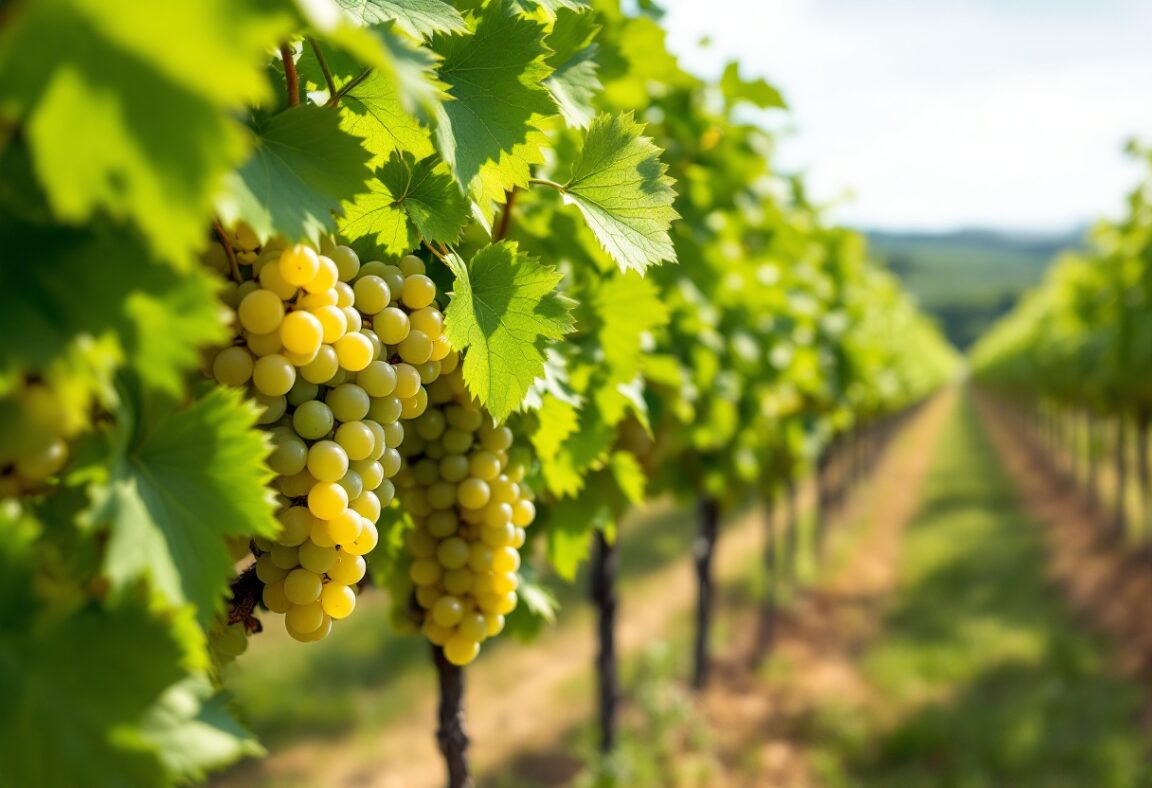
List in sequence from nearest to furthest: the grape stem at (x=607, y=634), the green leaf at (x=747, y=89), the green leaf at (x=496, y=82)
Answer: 1. the green leaf at (x=496, y=82)
2. the green leaf at (x=747, y=89)
3. the grape stem at (x=607, y=634)

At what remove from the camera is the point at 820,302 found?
8297 millimetres

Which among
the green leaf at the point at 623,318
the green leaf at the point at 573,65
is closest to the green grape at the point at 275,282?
the green leaf at the point at 573,65

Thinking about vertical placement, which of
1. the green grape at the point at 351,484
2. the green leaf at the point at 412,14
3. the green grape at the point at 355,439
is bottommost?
the green grape at the point at 351,484

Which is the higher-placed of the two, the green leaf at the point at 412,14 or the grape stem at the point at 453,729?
the green leaf at the point at 412,14

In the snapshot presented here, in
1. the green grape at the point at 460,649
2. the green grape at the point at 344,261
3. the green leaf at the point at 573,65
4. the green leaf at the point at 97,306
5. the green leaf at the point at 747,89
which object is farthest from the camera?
the green leaf at the point at 747,89

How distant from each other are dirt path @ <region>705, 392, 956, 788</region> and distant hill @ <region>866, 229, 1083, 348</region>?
99.0 metres

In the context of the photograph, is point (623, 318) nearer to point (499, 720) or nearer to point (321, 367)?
point (321, 367)

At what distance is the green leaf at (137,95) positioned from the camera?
0.63 m

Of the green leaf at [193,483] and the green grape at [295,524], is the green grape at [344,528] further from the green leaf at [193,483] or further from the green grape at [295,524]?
the green leaf at [193,483]

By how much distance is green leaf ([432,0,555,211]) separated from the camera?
1371 mm

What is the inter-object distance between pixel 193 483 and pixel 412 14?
0.77 m

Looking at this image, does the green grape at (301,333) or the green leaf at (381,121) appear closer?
the green grape at (301,333)

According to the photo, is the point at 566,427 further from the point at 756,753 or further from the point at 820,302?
the point at 820,302

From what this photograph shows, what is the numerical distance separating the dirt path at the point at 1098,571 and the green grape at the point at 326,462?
339 inches
